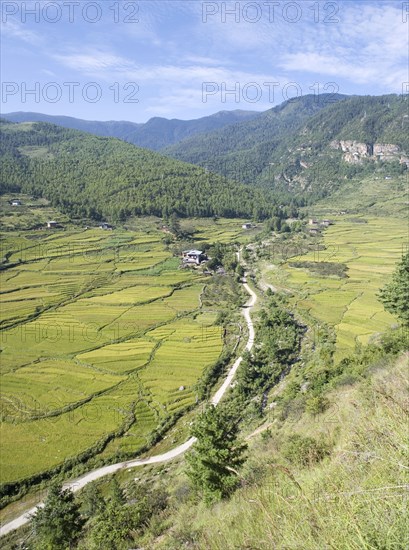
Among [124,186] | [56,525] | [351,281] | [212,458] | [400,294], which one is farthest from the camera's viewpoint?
[124,186]

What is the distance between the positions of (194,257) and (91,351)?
41.3 m

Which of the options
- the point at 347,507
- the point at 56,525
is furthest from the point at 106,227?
the point at 347,507

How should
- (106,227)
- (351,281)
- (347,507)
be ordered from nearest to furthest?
(347,507) → (351,281) → (106,227)

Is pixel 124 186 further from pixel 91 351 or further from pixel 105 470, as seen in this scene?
pixel 105 470

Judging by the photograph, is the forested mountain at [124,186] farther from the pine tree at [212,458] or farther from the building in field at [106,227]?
the pine tree at [212,458]

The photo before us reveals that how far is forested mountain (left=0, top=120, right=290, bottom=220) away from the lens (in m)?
121

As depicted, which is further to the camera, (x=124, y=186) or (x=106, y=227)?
(x=124, y=186)

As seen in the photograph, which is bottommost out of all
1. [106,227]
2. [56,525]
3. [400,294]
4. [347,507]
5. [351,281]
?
[56,525]

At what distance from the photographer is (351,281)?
5625 cm

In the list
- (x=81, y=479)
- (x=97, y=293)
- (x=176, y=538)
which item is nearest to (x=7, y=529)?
(x=81, y=479)

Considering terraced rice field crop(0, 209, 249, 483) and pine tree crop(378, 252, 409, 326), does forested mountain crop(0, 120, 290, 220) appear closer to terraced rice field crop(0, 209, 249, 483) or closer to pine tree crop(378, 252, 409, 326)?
terraced rice field crop(0, 209, 249, 483)

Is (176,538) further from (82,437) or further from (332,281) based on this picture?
(332,281)

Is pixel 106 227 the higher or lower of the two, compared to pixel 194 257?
higher

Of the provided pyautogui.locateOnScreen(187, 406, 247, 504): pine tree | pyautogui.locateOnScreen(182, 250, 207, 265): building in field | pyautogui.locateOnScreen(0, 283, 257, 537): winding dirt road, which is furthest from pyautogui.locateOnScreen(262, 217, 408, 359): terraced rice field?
pyautogui.locateOnScreen(187, 406, 247, 504): pine tree
